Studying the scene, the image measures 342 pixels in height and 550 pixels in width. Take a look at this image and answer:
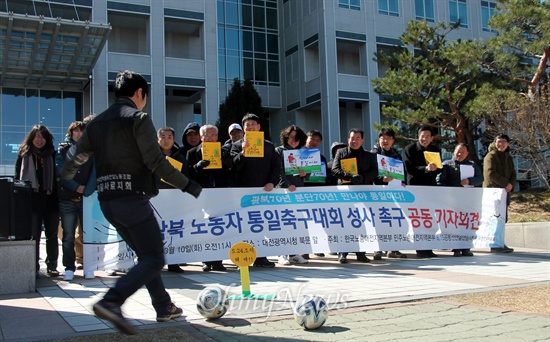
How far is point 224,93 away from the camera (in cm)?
3622

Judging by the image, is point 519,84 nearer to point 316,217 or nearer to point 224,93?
point 316,217

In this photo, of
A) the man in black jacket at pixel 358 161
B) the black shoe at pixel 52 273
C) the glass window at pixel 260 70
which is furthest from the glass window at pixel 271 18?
the black shoe at pixel 52 273

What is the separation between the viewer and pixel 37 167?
23.9ft

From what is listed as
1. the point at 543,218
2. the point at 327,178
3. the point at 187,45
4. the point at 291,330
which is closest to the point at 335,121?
the point at 187,45

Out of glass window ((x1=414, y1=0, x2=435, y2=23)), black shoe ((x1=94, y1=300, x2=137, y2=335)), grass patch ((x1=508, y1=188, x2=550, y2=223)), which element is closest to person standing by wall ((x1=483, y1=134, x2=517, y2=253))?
grass patch ((x1=508, y1=188, x2=550, y2=223))

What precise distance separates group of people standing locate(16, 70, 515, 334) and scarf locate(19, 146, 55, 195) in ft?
0.04

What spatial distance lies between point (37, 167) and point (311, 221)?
4199mm

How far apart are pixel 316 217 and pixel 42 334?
16.8 ft

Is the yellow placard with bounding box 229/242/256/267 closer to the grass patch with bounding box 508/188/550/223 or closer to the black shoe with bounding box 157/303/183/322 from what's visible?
the black shoe with bounding box 157/303/183/322

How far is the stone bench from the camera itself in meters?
6.23

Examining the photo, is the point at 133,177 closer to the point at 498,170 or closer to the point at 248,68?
the point at 498,170

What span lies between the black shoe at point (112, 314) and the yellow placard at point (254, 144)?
184 inches

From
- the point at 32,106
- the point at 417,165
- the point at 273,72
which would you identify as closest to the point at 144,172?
the point at 417,165

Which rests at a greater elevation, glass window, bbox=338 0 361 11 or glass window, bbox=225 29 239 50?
glass window, bbox=338 0 361 11
